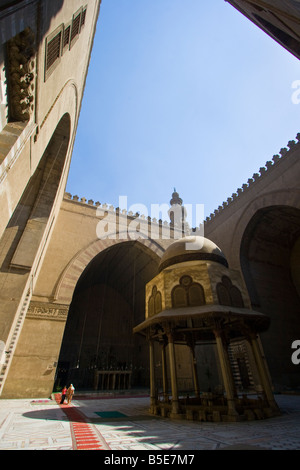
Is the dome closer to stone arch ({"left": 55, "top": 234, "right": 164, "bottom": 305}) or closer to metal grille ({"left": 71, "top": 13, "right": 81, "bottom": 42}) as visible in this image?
stone arch ({"left": 55, "top": 234, "right": 164, "bottom": 305})

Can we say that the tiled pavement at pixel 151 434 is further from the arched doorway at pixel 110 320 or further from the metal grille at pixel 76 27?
the arched doorway at pixel 110 320

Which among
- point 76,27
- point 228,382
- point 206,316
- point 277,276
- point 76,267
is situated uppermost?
point 76,27

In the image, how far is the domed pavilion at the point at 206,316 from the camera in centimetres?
456

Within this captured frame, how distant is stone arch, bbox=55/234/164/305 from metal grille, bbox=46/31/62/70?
8.30 meters

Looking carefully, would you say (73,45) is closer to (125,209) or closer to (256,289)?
(125,209)

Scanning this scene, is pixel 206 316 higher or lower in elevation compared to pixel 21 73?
lower

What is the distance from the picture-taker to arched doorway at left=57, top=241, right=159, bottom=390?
1468 centimetres

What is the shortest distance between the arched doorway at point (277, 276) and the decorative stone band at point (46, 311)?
8.74 metres

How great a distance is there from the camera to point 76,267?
10945mm

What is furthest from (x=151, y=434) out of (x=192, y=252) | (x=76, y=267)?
(x=76, y=267)

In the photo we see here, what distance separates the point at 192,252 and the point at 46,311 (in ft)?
22.5

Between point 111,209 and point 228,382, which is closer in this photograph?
point 228,382

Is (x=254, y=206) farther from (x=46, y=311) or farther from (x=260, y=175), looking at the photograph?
(x=46, y=311)

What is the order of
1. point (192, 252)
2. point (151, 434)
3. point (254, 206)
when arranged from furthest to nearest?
point (254, 206)
point (192, 252)
point (151, 434)
